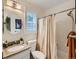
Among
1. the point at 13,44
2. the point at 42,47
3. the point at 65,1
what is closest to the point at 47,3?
the point at 65,1

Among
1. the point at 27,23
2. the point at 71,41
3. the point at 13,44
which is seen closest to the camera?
the point at 71,41

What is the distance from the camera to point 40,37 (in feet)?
11.1

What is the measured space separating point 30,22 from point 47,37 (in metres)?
0.73

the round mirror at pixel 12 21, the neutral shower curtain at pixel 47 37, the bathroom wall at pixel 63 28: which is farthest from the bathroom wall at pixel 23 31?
the bathroom wall at pixel 63 28

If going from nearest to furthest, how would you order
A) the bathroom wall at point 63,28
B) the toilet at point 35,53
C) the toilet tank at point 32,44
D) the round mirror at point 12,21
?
the round mirror at point 12,21 → the toilet at point 35,53 → the toilet tank at point 32,44 → the bathroom wall at point 63,28

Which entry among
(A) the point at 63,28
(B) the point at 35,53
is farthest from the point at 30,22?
(A) the point at 63,28

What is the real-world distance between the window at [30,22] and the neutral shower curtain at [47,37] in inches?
9.3

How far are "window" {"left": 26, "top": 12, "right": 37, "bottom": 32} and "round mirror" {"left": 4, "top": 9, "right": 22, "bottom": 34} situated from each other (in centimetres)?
32

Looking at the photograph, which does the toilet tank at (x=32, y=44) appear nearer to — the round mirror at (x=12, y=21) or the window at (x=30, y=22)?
the window at (x=30, y=22)

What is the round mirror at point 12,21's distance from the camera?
2.46m

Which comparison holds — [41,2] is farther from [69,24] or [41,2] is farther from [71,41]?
[71,41]

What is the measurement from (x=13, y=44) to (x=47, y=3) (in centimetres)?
174

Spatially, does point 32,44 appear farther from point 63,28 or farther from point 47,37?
point 63,28

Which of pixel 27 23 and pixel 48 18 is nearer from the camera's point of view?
pixel 48 18
